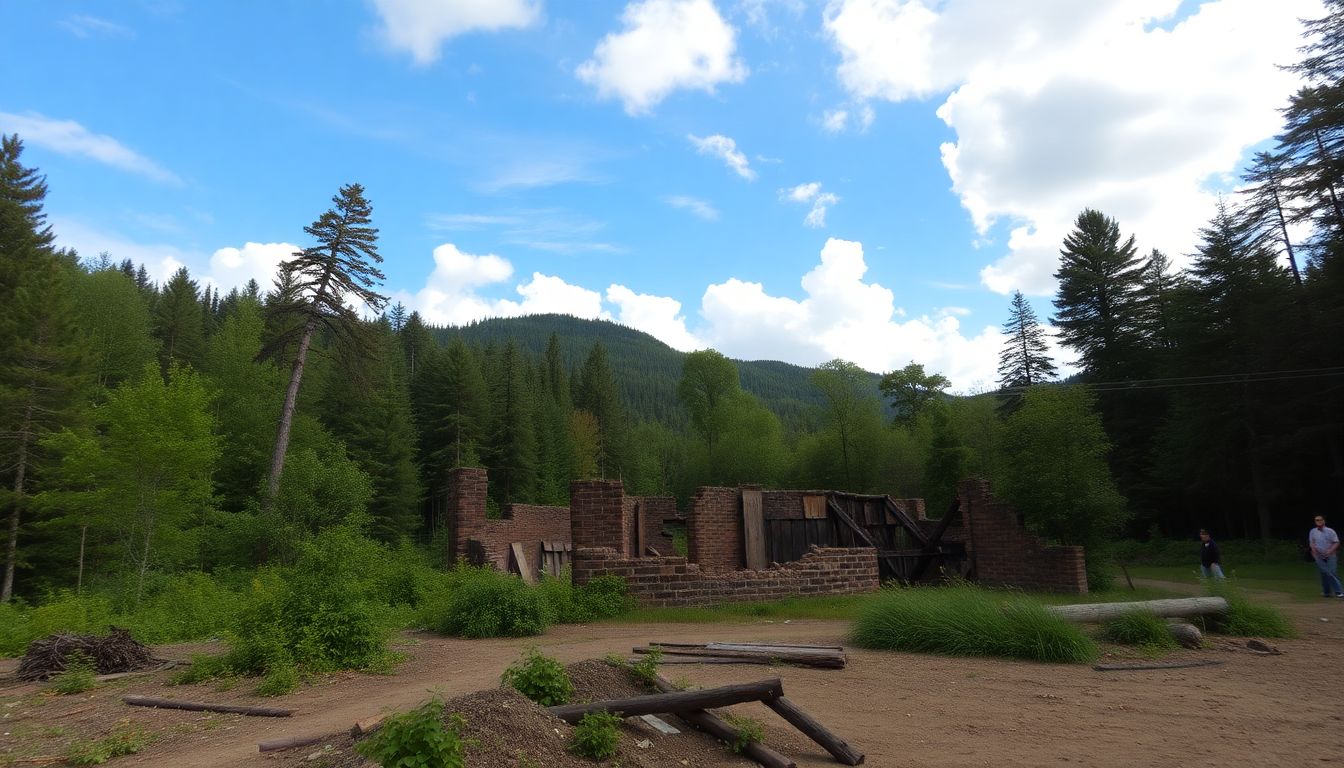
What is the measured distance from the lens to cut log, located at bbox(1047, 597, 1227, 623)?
901cm

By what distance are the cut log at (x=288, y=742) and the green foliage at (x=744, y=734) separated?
277cm

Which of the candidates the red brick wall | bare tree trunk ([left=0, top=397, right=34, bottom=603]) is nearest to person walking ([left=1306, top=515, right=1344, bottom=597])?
the red brick wall

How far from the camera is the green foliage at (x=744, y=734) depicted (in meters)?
4.71

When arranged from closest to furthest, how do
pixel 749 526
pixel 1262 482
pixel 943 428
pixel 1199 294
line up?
pixel 749 526
pixel 1262 482
pixel 1199 294
pixel 943 428

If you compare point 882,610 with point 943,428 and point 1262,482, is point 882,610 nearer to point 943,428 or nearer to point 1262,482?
point 1262,482

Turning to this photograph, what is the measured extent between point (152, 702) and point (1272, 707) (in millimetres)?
9763

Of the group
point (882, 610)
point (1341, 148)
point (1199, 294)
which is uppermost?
point (1341, 148)

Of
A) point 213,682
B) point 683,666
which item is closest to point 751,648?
point 683,666

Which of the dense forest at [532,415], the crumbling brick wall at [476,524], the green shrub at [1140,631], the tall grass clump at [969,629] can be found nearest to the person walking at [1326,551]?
the dense forest at [532,415]

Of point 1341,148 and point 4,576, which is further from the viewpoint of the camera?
point 1341,148

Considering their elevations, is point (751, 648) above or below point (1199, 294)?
below

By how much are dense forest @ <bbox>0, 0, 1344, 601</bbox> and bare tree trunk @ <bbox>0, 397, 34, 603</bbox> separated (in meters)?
0.06

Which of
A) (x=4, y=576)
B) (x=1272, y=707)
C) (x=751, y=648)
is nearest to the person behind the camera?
(x=1272, y=707)

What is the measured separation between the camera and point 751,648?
769cm
